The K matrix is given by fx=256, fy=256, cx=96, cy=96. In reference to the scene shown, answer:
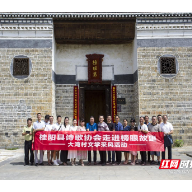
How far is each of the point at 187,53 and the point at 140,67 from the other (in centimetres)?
224

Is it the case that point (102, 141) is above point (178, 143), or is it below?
above

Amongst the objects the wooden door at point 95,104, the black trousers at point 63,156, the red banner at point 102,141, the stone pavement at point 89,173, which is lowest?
the stone pavement at point 89,173

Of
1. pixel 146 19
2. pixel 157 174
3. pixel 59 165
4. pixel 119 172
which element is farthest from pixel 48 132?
pixel 146 19

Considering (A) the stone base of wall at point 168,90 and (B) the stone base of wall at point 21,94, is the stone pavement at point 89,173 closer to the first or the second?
(B) the stone base of wall at point 21,94

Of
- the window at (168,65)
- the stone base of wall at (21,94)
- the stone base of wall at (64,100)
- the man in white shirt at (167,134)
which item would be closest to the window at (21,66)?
the stone base of wall at (21,94)

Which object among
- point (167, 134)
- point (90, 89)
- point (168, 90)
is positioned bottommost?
point (167, 134)

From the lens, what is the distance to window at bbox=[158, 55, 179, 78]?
37.6 ft

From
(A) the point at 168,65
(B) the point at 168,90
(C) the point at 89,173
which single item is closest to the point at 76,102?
(B) the point at 168,90

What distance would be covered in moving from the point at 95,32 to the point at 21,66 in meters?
3.77

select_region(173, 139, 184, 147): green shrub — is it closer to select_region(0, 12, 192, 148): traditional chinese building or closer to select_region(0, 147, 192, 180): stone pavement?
select_region(0, 12, 192, 148): traditional chinese building

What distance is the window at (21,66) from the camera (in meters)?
11.4

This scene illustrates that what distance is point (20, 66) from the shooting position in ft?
37.6

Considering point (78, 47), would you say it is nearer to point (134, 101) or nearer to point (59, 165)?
point (134, 101)

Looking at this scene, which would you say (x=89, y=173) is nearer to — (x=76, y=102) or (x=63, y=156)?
(x=63, y=156)
